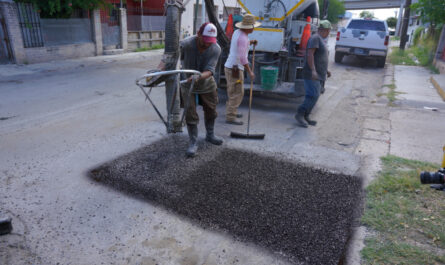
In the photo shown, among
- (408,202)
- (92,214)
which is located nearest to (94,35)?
(92,214)

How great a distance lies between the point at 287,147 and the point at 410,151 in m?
1.95

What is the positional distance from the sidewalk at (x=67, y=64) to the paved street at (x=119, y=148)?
0.79 feet

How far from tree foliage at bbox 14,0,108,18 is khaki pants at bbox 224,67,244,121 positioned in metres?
9.98

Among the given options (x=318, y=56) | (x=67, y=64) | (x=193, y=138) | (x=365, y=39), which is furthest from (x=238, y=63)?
(x=365, y=39)

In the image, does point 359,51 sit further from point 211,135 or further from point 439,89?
point 211,135

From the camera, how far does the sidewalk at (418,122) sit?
5.26 meters

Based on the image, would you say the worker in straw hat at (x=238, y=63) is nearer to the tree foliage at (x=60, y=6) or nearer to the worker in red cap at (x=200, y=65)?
the worker in red cap at (x=200, y=65)

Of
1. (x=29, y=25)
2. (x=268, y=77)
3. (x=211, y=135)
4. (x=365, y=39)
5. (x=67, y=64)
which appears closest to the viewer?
(x=211, y=135)

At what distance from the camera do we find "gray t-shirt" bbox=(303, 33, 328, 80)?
5.89 m

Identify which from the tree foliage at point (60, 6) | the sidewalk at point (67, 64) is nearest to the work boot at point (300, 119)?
the sidewalk at point (67, 64)

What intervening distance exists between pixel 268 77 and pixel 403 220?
434 cm

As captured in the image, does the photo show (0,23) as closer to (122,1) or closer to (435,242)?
(122,1)

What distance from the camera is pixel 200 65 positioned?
15.4 ft

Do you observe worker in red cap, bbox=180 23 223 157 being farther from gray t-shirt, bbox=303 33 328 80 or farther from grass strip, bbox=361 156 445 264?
grass strip, bbox=361 156 445 264
